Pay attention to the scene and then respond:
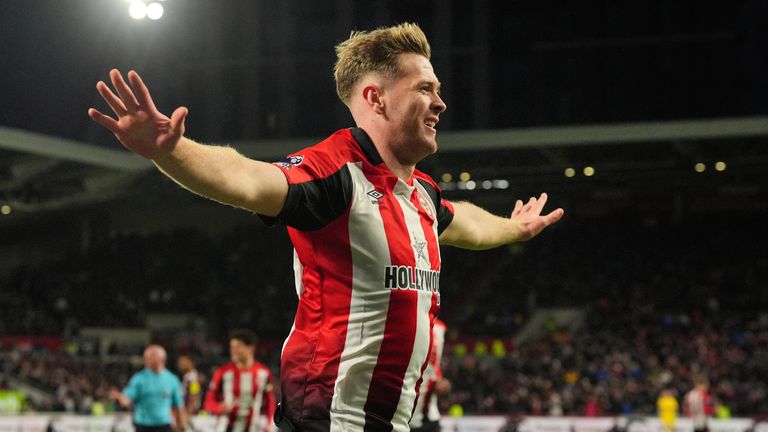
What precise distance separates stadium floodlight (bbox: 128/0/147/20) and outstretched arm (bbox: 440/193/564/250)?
42.4ft

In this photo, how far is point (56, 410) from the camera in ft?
79.8

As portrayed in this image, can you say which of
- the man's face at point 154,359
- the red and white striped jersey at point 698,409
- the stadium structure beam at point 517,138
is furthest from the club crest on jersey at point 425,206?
the stadium structure beam at point 517,138

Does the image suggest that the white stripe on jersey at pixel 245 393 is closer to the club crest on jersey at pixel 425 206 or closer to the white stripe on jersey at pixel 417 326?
the club crest on jersey at pixel 425 206

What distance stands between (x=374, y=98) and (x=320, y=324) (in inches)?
31.9

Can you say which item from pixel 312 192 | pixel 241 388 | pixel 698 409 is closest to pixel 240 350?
pixel 241 388

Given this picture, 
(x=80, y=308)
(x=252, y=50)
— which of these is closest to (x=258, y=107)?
(x=252, y=50)

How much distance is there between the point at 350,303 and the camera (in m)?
3.33

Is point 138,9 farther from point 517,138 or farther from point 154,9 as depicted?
point 517,138

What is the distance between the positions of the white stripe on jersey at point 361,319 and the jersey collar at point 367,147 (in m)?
0.18

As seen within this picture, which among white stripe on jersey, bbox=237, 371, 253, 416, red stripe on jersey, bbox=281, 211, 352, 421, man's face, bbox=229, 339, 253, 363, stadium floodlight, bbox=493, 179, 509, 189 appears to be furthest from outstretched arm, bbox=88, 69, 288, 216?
stadium floodlight, bbox=493, 179, 509, 189

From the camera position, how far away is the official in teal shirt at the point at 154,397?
1214 cm

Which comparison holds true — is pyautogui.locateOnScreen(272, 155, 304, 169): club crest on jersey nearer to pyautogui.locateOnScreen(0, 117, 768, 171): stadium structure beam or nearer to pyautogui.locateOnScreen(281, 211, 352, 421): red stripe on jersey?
pyautogui.locateOnScreen(281, 211, 352, 421): red stripe on jersey

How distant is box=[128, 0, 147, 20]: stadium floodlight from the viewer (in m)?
16.5

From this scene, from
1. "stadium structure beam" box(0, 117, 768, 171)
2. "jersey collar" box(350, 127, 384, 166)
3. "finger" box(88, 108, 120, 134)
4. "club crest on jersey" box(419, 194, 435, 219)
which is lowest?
"club crest on jersey" box(419, 194, 435, 219)
